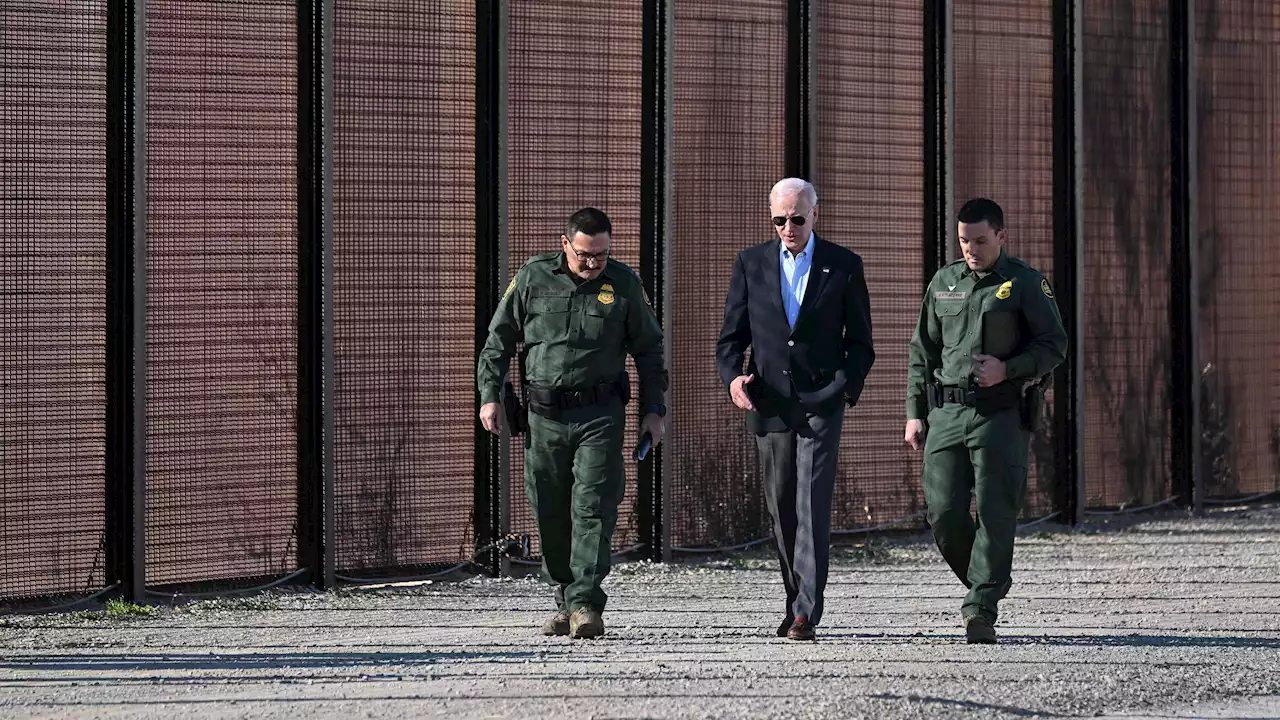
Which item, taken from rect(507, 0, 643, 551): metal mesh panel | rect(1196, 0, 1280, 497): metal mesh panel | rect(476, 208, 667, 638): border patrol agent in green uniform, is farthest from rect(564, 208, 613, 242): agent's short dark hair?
rect(1196, 0, 1280, 497): metal mesh panel

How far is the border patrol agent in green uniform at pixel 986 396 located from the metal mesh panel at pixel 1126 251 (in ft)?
14.3

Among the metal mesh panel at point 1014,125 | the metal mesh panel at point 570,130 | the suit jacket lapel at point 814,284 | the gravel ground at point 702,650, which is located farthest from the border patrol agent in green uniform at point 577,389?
the metal mesh panel at point 1014,125

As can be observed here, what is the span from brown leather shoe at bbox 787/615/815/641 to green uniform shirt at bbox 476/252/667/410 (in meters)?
1.05

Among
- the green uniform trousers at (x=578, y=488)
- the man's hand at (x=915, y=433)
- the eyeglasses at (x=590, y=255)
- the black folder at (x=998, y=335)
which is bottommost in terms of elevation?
the green uniform trousers at (x=578, y=488)

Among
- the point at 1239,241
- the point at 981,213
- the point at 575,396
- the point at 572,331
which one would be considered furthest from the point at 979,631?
the point at 1239,241

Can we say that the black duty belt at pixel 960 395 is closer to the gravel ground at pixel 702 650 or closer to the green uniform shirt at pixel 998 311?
the green uniform shirt at pixel 998 311

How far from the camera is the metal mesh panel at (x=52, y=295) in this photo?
27.8 ft

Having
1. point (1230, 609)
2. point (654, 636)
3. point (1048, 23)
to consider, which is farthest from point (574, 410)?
point (1048, 23)

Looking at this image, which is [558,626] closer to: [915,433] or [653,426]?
[653,426]

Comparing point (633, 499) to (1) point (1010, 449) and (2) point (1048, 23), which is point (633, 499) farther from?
(2) point (1048, 23)

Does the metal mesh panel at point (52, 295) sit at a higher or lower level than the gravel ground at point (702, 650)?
higher

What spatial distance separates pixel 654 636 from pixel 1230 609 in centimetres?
274

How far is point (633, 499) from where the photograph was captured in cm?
1037

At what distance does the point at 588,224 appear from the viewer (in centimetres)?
777
